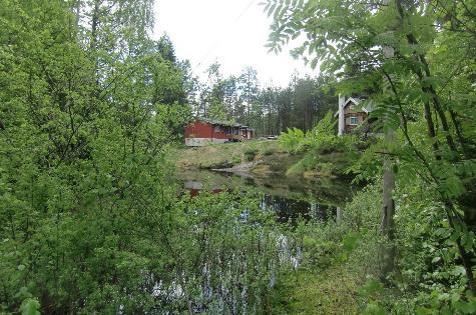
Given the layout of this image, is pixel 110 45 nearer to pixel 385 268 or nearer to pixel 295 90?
pixel 385 268

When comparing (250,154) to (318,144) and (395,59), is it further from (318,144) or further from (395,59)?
(395,59)

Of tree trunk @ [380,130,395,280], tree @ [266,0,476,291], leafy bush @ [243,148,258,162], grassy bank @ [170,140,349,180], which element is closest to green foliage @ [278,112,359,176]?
tree @ [266,0,476,291]

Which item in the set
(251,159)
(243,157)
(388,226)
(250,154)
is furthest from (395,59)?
(250,154)

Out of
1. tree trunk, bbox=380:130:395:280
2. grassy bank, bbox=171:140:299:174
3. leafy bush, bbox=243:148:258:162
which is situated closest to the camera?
tree trunk, bbox=380:130:395:280

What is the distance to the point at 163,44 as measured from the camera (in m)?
5.91

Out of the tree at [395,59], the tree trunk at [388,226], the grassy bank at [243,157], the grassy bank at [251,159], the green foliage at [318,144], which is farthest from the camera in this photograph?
the grassy bank at [243,157]

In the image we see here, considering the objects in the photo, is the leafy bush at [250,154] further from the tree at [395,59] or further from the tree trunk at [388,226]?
the tree at [395,59]

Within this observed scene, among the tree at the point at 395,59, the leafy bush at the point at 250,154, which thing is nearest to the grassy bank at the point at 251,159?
the leafy bush at the point at 250,154

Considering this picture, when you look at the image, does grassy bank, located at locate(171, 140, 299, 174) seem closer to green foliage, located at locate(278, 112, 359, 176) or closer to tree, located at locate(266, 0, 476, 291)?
green foliage, located at locate(278, 112, 359, 176)

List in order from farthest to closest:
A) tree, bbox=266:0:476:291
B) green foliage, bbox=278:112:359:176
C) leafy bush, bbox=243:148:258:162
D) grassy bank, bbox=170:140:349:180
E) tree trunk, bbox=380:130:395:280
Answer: leafy bush, bbox=243:148:258:162, grassy bank, bbox=170:140:349:180, tree trunk, bbox=380:130:395:280, green foliage, bbox=278:112:359:176, tree, bbox=266:0:476:291

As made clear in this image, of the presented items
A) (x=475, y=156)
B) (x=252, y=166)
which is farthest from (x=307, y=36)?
(x=252, y=166)

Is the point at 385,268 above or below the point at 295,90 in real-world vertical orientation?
below

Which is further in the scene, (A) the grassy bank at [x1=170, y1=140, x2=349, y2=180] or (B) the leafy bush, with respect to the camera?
(B) the leafy bush

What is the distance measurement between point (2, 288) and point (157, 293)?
7.00ft
